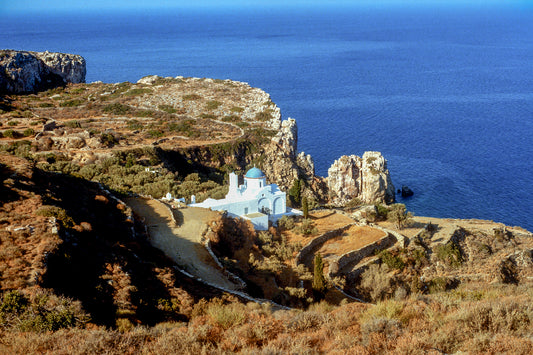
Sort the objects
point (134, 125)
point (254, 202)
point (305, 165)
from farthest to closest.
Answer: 1. point (134, 125)
2. point (305, 165)
3. point (254, 202)

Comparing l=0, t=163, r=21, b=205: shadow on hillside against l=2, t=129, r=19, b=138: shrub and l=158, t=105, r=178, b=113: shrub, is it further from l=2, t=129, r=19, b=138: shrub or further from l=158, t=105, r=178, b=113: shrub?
l=158, t=105, r=178, b=113: shrub

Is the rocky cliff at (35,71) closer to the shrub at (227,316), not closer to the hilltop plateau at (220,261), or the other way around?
the hilltop plateau at (220,261)

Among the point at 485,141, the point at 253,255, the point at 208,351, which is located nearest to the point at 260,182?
the point at 253,255

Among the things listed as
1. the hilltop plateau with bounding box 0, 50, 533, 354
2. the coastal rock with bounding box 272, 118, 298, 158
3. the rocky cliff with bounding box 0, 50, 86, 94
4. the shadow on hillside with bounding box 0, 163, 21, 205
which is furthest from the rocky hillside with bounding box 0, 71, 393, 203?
the shadow on hillside with bounding box 0, 163, 21, 205

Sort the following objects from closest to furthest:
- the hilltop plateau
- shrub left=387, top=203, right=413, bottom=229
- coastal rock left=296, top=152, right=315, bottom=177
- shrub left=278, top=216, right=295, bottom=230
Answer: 1. the hilltop plateau
2. shrub left=278, top=216, right=295, bottom=230
3. shrub left=387, top=203, right=413, bottom=229
4. coastal rock left=296, top=152, right=315, bottom=177

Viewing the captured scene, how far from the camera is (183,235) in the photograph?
22.7 metres

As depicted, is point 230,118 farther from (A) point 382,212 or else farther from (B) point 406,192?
(A) point 382,212

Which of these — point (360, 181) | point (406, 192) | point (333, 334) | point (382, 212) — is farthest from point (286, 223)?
point (406, 192)

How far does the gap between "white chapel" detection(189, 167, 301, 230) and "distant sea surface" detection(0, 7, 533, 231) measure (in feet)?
67.1

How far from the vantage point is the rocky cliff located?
6550cm

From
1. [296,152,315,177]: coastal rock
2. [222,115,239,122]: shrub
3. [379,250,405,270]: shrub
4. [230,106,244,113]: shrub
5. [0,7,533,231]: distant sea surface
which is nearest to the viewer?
[379,250,405,270]: shrub

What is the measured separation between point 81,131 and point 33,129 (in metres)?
4.44

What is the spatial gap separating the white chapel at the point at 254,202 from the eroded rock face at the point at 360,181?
18830 mm

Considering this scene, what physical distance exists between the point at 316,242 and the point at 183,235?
763 centimetres
